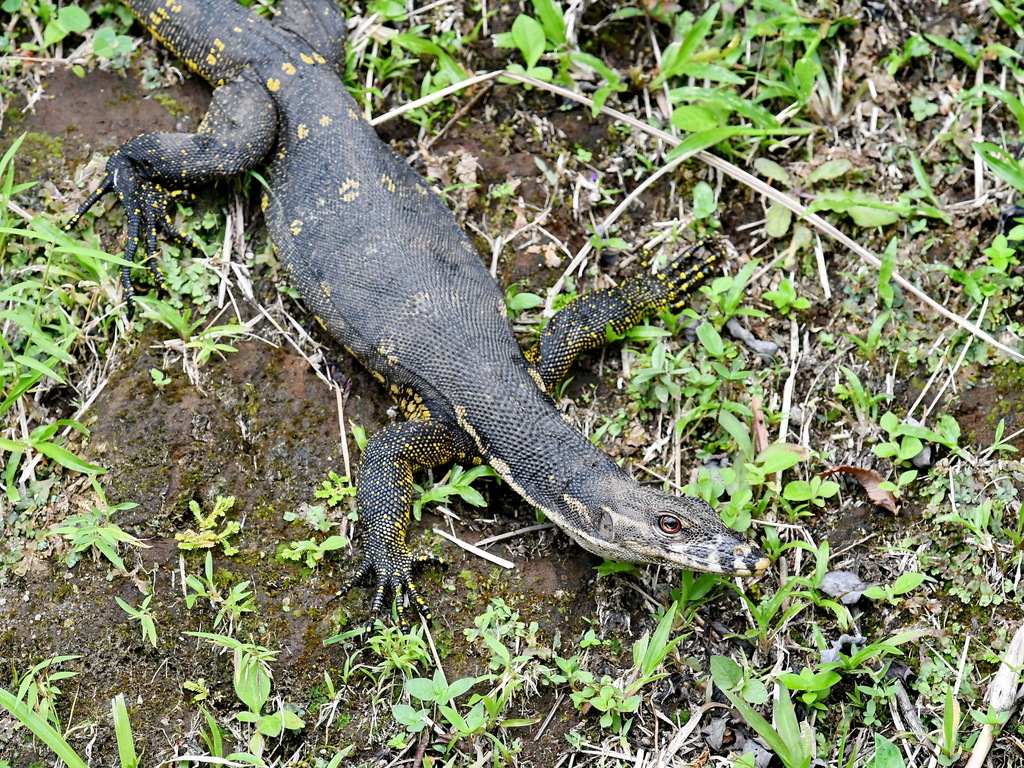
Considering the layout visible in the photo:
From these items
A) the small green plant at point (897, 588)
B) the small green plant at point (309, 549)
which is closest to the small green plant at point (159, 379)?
the small green plant at point (309, 549)

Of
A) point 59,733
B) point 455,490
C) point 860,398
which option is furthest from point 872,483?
point 59,733

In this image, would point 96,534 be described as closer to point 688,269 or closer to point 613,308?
point 613,308

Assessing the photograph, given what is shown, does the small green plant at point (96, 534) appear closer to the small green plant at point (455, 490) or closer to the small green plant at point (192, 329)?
the small green plant at point (192, 329)

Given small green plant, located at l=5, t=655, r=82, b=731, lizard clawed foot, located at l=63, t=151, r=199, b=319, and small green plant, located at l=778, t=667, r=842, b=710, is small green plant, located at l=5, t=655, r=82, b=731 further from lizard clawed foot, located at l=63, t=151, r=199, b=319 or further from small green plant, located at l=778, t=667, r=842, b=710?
small green plant, located at l=778, t=667, r=842, b=710

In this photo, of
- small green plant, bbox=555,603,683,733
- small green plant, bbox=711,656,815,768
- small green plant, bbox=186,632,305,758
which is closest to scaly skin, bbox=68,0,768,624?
small green plant, bbox=555,603,683,733

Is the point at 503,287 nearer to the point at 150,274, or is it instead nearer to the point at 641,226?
the point at 641,226

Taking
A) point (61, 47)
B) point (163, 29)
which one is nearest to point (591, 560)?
point (163, 29)
